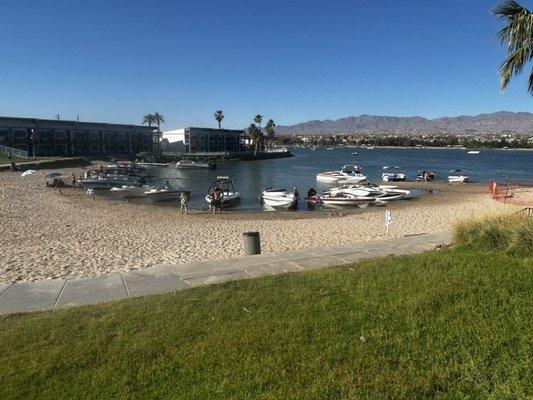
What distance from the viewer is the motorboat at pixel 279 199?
36344 millimetres

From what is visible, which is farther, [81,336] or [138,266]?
[138,266]

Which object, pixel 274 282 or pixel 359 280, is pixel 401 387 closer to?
pixel 359 280

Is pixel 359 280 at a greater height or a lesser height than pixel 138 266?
greater

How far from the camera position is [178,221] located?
91.2 ft

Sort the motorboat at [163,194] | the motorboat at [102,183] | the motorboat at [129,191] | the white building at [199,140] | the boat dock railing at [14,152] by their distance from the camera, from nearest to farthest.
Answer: the motorboat at [163,194], the motorboat at [129,191], the motorboat at [102,183], the boat dock railing at [14,152], the white building at [199,140]

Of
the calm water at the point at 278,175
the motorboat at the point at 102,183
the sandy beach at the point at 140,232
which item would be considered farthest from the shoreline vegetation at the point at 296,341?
the motorboat at the point at 102,183

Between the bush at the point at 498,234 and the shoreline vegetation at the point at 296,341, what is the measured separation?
1.48 m

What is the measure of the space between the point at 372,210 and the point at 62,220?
70.8 feet

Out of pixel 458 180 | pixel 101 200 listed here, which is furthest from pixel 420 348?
pixel 458 180

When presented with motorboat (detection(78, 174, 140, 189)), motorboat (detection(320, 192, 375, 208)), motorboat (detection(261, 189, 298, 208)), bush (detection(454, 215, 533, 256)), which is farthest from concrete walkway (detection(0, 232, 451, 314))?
motorboat (detection(78, 174, 140, 189))

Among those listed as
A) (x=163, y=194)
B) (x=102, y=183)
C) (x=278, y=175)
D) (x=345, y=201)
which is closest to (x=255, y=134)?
(x=278, y=175)

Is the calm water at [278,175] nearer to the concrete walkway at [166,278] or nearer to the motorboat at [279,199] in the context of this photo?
the motorboat at [279,199]

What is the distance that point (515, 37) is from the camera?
14.7 meters

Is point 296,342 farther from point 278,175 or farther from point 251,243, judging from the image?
point 278,175
